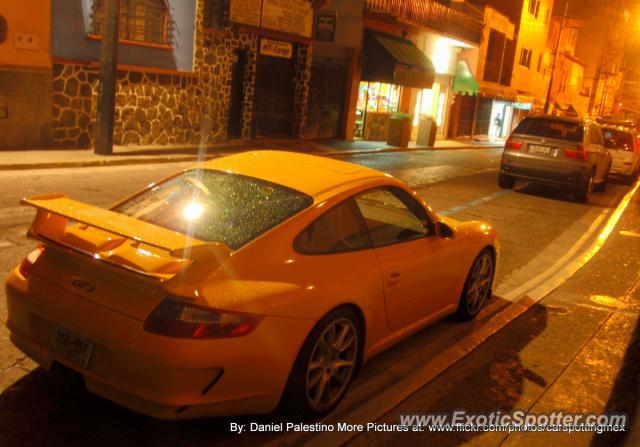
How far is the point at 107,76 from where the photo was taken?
46.4 feet

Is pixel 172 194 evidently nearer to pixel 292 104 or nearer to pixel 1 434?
pixel 1 434

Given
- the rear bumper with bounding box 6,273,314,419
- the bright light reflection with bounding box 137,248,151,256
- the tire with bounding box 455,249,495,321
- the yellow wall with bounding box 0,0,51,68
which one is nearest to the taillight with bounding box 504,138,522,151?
the tire with bounding box 455,249,495,321

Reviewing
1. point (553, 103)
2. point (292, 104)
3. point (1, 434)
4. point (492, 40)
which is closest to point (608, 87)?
point (553, 103)

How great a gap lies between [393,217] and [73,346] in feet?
8.94

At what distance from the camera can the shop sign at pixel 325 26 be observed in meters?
22.0

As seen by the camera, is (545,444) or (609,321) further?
(609,321)

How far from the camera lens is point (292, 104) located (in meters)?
22.4

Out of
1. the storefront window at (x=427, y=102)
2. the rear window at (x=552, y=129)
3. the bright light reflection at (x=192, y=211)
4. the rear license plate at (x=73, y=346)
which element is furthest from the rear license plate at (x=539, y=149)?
the storefront window at (x=427, y=102)

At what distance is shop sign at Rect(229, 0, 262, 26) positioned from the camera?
18406 millimetres

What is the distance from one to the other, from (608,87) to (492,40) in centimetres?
4651

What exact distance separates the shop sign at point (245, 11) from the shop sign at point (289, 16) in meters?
0.39

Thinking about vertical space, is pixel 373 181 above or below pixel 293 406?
above

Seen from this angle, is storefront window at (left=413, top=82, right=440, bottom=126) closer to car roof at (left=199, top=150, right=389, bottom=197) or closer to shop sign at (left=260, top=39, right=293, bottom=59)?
shop sign at (left=260, top=39, right=293, bottom=59)

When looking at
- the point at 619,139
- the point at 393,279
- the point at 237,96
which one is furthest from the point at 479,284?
the point at 619,139
